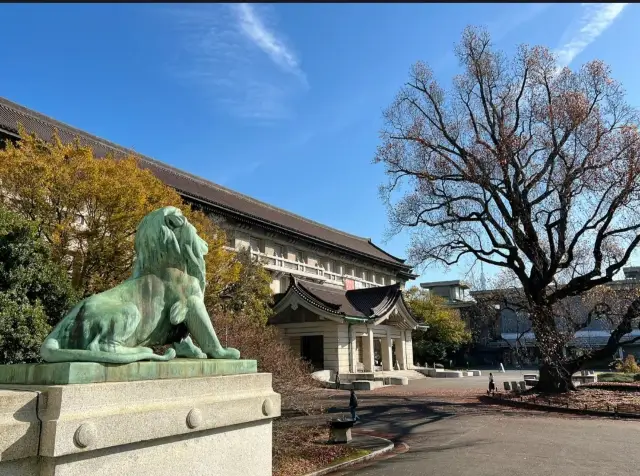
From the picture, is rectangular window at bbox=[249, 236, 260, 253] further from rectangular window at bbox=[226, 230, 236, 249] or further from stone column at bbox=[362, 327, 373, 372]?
stone column at bbox=[362, 327, 373, 372]

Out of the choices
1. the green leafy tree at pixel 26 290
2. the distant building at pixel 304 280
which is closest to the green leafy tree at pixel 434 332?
the distant building at pixel 304 280

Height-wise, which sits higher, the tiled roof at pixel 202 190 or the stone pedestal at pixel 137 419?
the tiled roof at pixel 202 190

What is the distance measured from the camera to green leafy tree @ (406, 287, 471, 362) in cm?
4866

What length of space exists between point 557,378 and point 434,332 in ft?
91.7

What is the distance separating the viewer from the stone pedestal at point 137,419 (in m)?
3.33

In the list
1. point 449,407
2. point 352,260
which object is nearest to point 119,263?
point 449,407

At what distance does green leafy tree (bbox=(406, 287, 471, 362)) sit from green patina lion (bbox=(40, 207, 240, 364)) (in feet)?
148

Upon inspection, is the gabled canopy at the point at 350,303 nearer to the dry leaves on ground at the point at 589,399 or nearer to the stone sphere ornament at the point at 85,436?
the dry leaves on ground at the point at 589,399

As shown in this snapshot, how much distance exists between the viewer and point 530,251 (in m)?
21.5

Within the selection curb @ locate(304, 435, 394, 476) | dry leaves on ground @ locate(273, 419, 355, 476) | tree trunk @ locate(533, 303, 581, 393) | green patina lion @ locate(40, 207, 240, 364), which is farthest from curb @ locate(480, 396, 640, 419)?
green patina lion @ locate(40, 207, 240, 364)

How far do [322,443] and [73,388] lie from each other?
9.26 metres

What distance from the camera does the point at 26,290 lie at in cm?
1210

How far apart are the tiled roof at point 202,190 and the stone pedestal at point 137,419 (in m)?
16.6

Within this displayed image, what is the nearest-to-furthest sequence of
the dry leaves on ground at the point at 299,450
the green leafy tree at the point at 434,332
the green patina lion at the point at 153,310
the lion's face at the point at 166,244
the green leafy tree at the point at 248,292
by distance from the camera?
1. the green patina lion at the point at 153,310
2. the lion's face at the point at 166,244
3. the dry leaves on ground at the point at 299,450
4. the green leafy tree at the point at 248,292
5. the green leafy tree at the point at 434,332
